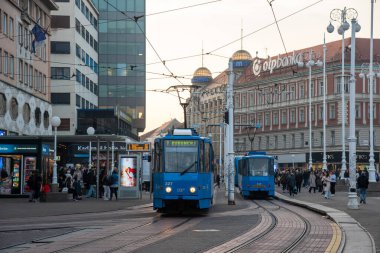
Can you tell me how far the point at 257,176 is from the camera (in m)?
48.8

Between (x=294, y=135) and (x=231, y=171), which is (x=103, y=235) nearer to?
(x=231, y=171)

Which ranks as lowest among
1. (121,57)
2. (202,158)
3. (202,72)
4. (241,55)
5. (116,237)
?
(116,237)

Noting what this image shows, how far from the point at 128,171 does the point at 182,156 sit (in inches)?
496

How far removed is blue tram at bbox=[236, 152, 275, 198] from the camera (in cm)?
4825

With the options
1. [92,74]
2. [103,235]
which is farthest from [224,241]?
[92,74]

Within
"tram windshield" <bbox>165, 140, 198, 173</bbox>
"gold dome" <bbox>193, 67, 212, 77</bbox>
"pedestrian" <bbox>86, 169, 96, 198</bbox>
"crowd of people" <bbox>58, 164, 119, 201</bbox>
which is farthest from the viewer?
"gold dome" <bbox>193, 67, 212, 77</bbox>

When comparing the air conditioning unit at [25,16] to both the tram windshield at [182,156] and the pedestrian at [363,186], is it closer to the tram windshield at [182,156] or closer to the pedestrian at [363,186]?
the pedestrian at [363,186]

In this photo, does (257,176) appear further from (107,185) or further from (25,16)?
(25,16)

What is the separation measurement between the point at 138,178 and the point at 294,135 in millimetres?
66017

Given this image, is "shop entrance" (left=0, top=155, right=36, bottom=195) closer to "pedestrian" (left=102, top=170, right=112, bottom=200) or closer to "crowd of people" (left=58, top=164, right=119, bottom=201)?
"crowd of people" (left=58, top=164, right=119, bottom=201)

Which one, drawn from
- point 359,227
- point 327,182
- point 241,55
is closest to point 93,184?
point 327,182

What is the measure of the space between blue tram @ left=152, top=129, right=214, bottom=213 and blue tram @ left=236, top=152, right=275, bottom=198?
65.4 feet

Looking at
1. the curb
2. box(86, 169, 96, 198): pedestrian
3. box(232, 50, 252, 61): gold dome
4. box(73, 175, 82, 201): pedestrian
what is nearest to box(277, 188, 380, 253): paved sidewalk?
the curb

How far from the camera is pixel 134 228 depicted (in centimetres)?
2217
